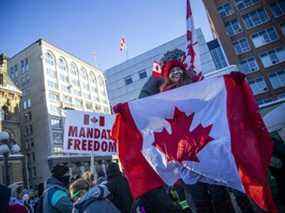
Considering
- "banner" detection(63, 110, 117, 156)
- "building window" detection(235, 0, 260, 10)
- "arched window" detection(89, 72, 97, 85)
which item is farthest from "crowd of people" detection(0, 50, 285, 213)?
"arched window" detection(89, 72, 97, 85)

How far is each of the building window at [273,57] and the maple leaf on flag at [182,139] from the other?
121ft

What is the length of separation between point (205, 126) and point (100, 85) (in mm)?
64709

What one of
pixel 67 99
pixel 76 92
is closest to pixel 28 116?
pixel 67 99

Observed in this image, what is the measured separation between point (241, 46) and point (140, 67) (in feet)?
49.2

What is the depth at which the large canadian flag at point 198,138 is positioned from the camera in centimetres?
271

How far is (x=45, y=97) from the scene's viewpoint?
47.8 m

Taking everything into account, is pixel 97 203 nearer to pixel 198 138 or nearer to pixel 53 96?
pixel 198 138

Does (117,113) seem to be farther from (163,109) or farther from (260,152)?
(260,152)

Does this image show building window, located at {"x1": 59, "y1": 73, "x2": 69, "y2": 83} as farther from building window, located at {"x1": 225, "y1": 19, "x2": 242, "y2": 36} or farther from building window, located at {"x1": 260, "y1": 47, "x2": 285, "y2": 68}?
building window, located at {"x1": 260, "y1": 47, "x2": 285, "y2": 68}

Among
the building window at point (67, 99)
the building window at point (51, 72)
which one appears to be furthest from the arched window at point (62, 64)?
the building window at point (67, 99)

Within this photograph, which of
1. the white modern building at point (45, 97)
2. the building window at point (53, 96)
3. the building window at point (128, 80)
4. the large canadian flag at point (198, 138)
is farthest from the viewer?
the building window at point (53, 96)

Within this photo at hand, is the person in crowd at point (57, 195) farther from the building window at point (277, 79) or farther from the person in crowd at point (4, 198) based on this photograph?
the building window at point (277, 79)

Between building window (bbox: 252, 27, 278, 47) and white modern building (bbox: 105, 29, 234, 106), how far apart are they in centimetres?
474

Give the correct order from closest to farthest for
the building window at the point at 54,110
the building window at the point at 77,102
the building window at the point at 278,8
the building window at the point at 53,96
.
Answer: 1. the building window at the point at 278,8
2. the building window at the point at 54,110
3. the building window at the point at 53,96
4. the building window at the point at 77,102
